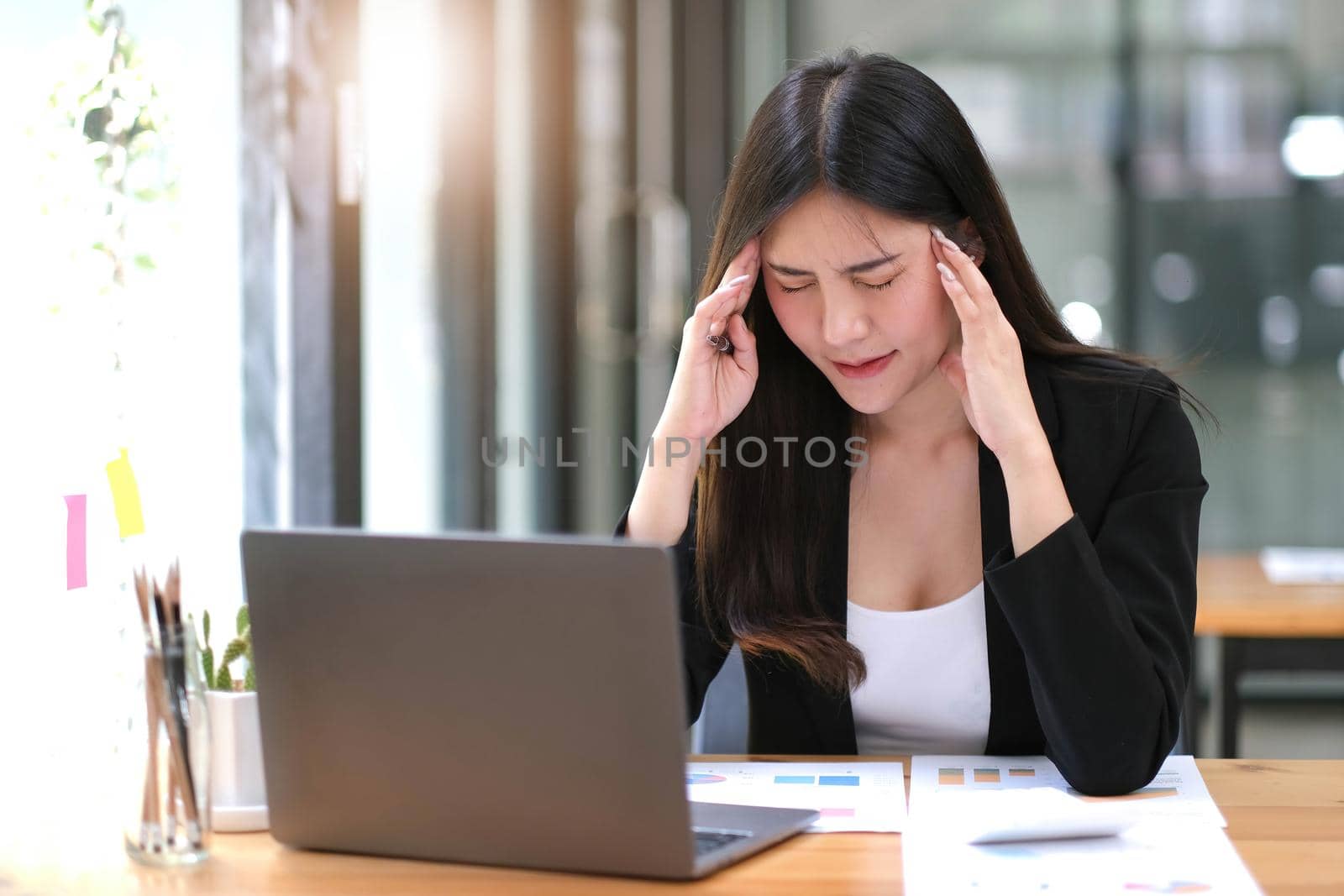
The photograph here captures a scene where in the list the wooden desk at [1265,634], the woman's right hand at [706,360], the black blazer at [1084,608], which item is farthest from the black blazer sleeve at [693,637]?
the wooden desk at [1265,634]

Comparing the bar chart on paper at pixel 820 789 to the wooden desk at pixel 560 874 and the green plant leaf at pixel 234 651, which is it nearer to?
the wooden desk at pixel 560 874

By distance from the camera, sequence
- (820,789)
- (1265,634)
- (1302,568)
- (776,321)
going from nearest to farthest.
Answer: (820,789) → (776,321) → (1265,634) → (1302,568)

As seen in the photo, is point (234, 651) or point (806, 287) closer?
point (234, 651)

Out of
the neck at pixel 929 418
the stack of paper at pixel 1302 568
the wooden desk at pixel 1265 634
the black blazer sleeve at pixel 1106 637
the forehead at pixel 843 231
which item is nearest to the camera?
the black blazer sleeve at pixel 1106 637

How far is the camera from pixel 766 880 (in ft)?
3.20

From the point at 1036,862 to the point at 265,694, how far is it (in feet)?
1.86

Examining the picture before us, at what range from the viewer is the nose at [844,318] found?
1.44 metres

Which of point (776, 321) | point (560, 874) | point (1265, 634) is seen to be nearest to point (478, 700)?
point (560, 874)

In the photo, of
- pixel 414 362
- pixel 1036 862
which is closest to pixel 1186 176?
pixel 414 362

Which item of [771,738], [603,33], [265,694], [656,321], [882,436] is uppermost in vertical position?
[603,33]

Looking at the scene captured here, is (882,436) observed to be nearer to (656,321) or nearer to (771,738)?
(771,738)

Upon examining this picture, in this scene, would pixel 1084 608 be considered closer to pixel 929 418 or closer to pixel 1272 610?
pixel 929 418

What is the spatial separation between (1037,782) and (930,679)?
0.82 ft

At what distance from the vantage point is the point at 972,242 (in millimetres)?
1515
